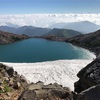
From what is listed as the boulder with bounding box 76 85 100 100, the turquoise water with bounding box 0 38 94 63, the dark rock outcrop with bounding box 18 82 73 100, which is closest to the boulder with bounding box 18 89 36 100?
the dark rock outcrop with bounding box 18 82 73 100

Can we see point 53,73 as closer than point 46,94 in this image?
No

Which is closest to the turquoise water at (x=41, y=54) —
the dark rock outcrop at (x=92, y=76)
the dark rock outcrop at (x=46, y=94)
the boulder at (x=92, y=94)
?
the dark rock outcrop at (x=92, y=76)

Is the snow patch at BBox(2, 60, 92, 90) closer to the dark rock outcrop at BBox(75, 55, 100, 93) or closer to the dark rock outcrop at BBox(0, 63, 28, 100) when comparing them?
the dark rock outcrop at BBox(0, 63, 28, 100)

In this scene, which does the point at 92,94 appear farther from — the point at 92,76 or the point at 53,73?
the point at 53,73

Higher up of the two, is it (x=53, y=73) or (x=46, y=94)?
(x=46, y=94)

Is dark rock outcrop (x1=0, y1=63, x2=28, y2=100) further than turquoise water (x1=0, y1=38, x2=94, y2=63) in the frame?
No

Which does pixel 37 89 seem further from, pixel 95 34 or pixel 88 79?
pixel 95 34

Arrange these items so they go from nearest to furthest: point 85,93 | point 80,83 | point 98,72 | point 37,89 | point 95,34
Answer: point 85,93
point 98,72
point 37,89
point 80,83
point 95,34

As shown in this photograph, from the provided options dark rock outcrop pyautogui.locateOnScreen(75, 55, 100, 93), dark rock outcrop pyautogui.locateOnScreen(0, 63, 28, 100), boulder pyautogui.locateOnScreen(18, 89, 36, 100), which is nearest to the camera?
dark rock outcrop pyautogui.locateOnScreen(75, 55, 100, 93)

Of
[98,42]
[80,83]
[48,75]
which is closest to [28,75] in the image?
[48,75]

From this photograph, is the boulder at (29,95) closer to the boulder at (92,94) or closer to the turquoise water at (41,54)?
the boulder at (92,94)

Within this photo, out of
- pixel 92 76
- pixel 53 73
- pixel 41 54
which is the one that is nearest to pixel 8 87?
pixel 92 76
